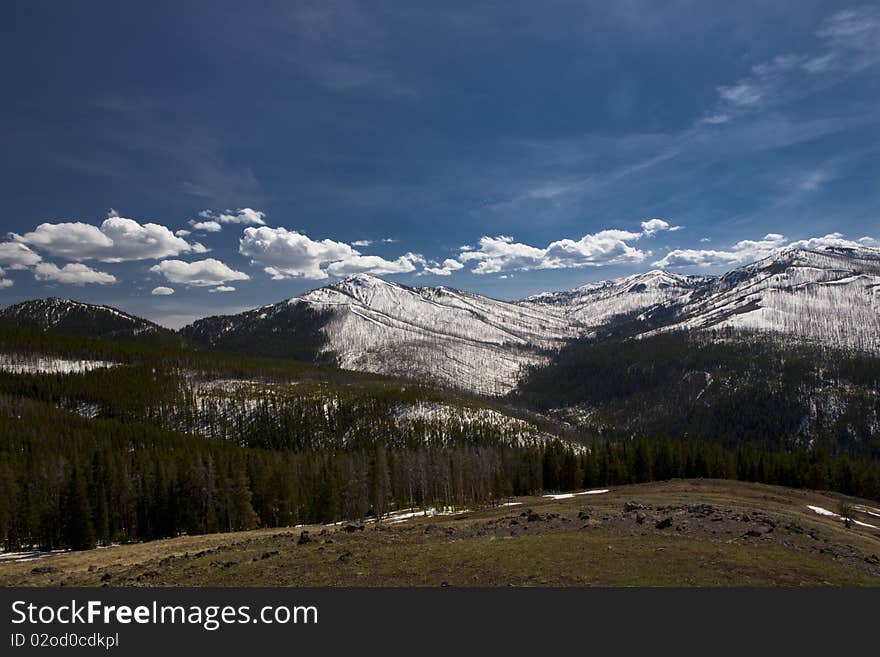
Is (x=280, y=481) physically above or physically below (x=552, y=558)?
below

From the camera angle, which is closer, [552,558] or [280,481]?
[552,558]

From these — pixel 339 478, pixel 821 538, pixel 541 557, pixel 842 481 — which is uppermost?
pixel 541 557

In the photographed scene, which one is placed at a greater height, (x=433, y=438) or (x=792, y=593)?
(x=792, y=593)

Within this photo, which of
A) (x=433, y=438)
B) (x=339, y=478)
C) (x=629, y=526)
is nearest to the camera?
(x=629, y=526)

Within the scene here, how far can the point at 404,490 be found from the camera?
10506cm

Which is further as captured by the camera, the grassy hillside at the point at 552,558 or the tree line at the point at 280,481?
the tree line at the point at 280,481

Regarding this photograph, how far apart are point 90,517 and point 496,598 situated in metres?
80.7

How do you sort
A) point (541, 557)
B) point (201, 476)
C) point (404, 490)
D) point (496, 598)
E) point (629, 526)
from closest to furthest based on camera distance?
point (496, 598), point (541, 557), point (629, 526), point (201, 476), point (404, 490)

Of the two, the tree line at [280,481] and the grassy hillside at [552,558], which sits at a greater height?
the grassy hillside at [552,558]

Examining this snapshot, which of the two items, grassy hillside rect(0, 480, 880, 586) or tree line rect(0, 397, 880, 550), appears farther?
tree line rect(0, 397, 880, 550)

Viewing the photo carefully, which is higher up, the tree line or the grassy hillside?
the grassy hillside

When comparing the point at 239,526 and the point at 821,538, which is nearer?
the point at 821,538

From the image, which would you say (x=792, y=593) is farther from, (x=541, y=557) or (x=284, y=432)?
(x=284, y=432)

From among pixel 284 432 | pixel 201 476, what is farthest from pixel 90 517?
pixel 284 432
